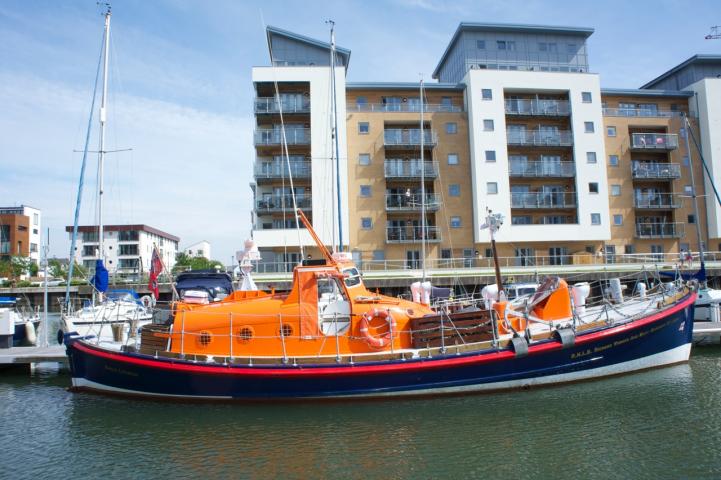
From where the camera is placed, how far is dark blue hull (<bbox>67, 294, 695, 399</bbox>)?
11102 mm

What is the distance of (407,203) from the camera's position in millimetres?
36031

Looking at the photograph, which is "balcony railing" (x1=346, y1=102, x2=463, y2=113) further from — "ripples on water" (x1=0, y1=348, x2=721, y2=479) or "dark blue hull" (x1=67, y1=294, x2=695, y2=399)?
"ripples on water" (x1=0, y1=348, x2=721, y2=479)

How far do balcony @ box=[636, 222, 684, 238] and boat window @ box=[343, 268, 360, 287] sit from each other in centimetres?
3267

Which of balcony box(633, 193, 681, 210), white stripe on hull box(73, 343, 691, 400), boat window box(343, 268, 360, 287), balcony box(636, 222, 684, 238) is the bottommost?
white stripe on hull box(73, 343, 691, 400)

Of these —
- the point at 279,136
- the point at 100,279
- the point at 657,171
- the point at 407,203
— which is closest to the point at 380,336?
the point at 100,279

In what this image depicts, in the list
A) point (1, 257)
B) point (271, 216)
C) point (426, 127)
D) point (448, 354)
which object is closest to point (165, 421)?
point (448, 354)

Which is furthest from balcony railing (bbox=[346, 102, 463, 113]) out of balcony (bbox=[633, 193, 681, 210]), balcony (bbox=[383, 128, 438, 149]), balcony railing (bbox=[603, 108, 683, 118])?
balcony (bbox=[633, 193, 681, 210])

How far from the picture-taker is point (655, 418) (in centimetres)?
994

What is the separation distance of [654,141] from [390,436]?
37490 mm

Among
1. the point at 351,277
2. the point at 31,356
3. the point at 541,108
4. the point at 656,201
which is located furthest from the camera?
the point at 656,201

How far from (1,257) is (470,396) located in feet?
249

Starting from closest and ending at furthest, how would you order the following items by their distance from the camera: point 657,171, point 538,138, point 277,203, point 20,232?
point 277,203 < point 538,138 < point 657,171 < point 20,232

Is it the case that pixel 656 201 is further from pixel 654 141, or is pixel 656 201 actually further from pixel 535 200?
pixel 535 200

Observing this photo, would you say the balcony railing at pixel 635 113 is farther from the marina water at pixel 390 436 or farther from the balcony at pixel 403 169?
the marina water at pixel 390 436
